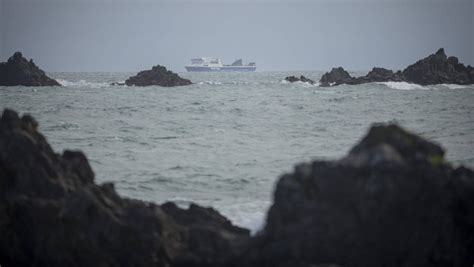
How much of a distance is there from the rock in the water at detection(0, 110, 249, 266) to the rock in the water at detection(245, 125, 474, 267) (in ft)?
3.60

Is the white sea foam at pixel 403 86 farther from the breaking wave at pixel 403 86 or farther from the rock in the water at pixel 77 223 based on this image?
the rock in the water at pixel 77 223

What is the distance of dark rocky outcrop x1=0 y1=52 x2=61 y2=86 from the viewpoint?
88.4 meters

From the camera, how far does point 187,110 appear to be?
50.5 m

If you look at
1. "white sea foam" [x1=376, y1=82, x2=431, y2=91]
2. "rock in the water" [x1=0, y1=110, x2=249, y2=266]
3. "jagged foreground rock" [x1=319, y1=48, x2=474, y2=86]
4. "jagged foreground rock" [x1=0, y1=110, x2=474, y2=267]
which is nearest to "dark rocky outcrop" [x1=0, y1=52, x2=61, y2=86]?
"jagged foreground rock" [x1=319, y1=48, x2=474, y2=86]

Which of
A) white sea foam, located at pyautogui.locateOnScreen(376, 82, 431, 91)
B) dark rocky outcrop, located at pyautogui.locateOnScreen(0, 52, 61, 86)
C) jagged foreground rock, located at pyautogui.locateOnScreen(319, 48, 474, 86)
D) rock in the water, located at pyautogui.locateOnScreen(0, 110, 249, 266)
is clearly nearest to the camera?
rock in the water, located at pyautogui.locateOnScreen(0, 110, 249, 266)

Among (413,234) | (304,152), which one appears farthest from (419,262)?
(304,152)

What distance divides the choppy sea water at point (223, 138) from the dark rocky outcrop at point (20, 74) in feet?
110

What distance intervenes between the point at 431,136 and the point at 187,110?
79.6 feet

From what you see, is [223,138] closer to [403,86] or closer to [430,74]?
[403,86]

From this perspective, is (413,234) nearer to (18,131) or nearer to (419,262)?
(419,262)

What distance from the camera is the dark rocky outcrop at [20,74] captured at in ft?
290

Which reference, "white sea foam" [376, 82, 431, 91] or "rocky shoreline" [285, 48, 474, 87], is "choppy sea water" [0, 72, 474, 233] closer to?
"white sea foam" [376, 82, 431, 91]

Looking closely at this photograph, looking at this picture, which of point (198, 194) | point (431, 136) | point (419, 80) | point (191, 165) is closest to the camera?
point (198, 194)

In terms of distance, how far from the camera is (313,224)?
9445mm
